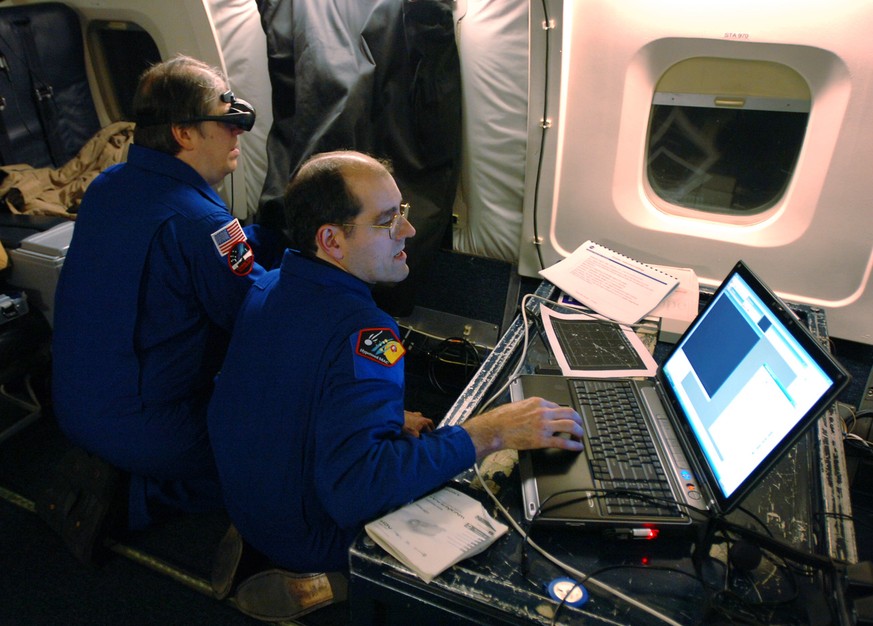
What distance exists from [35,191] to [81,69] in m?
0.77

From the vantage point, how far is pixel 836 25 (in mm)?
1605

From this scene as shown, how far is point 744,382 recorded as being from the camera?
42.6 inches

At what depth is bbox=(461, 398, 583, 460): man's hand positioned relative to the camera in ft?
3.79

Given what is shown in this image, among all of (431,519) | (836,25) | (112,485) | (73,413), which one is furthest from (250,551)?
(836,25)

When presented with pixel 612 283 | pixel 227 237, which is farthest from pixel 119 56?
A: pixel 612 283

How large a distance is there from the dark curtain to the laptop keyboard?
120cm

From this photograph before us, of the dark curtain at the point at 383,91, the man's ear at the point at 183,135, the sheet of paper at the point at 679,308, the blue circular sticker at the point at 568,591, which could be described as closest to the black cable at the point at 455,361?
the dark curtain at the point at 383,91

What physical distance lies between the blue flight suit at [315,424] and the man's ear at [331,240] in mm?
50

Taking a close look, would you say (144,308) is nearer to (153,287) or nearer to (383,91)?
(153,287)

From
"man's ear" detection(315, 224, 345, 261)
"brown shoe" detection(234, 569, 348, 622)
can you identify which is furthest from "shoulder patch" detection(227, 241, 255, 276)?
"brown shoe" detection(234, 569, 348, 622)

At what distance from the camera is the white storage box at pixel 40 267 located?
228cm

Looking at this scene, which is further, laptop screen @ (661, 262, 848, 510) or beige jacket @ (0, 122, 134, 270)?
beige jacket @ (0, 122, 134, 270)

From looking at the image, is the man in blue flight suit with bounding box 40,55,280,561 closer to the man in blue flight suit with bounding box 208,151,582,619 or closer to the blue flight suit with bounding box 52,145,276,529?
the blue flight suit with bounding box 52,145,276,529

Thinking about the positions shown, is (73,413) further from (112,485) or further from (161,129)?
(161,129)
